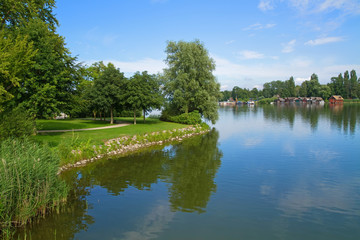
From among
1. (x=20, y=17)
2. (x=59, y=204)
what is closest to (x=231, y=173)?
(x=59, y=204)

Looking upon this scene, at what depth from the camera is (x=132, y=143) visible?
2583cm

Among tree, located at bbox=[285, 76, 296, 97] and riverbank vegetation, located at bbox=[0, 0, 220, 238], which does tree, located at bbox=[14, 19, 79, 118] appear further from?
tree, located at bbox=[285, 76, 296, 97]

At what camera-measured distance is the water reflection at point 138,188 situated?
995 cm

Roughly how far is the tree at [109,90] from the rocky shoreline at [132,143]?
9165 mm

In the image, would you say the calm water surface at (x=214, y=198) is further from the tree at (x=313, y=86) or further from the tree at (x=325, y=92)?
the tree at (x=313, y=86)

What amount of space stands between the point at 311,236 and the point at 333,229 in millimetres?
1160

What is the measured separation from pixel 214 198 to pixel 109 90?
2717 centimetres

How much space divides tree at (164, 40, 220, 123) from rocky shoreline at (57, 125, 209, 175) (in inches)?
266

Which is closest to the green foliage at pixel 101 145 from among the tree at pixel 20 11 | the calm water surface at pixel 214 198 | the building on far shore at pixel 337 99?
the calm water surface at pixel 214 198

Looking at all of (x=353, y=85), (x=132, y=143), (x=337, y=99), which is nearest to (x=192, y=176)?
(x=132, y=143)

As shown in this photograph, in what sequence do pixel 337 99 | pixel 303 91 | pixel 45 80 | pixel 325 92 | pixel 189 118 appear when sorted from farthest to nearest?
pixel 303 91
pixel 325 92
pixel 337 99
pixel 189 118
pixel 45 80

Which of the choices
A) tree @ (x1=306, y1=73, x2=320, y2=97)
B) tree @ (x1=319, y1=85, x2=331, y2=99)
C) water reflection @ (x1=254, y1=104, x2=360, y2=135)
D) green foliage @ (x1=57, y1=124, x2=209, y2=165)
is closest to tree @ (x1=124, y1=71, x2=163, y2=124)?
green foliage @ (x1=57, y1=124, x2=209, y2=165)

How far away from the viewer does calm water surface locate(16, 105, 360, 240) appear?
9.79 m

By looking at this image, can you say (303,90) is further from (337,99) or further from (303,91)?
(337,99)
